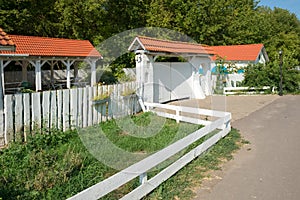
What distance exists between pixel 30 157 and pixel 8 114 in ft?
4.58

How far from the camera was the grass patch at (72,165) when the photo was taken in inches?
179

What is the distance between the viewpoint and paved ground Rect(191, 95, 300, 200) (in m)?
4.71

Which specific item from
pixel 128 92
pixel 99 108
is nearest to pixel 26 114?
pixel 99 108

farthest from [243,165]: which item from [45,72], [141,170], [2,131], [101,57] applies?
[45,72]

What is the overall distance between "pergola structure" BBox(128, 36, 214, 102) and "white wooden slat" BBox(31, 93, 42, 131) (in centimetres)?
533

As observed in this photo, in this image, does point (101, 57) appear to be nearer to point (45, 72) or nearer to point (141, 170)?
point (45, 72)

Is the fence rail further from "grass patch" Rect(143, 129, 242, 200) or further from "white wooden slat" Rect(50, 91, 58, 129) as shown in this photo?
"white wooden slat" Rect(50, 91, 58, 129)

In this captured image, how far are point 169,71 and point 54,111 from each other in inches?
322

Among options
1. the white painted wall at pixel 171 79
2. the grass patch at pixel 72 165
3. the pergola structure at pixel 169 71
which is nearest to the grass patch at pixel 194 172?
the grass patch at pixel 72 165

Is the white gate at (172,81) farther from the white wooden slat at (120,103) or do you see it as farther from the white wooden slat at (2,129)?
the white wooden slat at (2,129)

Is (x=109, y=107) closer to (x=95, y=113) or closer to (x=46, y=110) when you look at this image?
(x=95, y=113)

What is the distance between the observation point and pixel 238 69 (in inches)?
1000

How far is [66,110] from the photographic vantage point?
7941 mm

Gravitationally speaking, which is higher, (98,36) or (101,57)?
(98,36)
